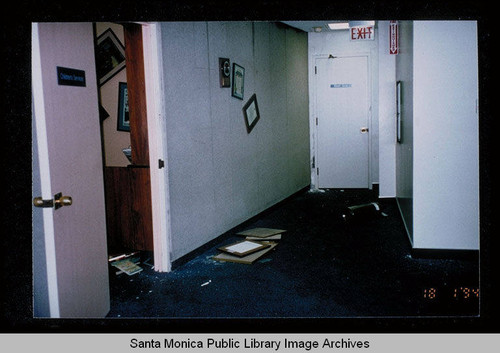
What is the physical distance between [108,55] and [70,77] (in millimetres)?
2032

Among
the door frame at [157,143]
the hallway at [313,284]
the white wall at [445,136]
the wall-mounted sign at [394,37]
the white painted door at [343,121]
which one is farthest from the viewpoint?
the white painted door at [343,121]

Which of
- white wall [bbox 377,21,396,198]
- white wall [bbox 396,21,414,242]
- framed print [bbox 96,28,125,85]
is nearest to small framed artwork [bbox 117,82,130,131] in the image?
framed print [bbox 96,28,125,85]

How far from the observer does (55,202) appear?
5.94ft

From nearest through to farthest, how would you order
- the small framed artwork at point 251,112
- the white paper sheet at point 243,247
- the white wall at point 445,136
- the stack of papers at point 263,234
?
1. the white wall at point 445,136
2. the white paper sheet at point 243,247
3. the stack of papers at point 263,234
4. the small framed artwork at point 251,112

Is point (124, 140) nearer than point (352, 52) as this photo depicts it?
Yes

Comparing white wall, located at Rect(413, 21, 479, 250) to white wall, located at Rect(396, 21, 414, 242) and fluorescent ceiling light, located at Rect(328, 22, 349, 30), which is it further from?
fluorescent ceiling light, located at Rect(328, 22, 349, 30)

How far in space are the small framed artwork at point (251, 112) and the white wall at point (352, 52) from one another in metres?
2.25

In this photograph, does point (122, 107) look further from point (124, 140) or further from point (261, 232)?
point (261, 232)

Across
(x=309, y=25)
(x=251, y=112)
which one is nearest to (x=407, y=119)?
(x=251, y=112)

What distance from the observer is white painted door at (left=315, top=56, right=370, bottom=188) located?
21.8 ft

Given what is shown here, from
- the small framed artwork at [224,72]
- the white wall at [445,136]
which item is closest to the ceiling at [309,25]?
the small framed artwork at [224,72]

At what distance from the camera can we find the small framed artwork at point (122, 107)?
153 inches

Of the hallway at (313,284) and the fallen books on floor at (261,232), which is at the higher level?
the fallen books on floor at (261,232)

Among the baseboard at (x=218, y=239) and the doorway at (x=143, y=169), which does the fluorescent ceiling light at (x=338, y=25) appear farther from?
the doorway at (x=143, y=169)
